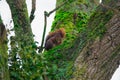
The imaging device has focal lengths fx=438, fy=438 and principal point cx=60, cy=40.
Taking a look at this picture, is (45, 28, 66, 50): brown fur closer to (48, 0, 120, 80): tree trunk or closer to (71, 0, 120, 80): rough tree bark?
(48, 0, 120, 80): tree trunk

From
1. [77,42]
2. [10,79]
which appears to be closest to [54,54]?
[77,42]

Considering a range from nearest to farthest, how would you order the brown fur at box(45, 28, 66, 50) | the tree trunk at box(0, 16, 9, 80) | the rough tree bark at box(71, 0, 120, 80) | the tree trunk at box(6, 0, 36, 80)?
the tree trunk at box(0, 16, 9, 80) < the tree trunk at box(6, 0, 36, 80) < the rough tree bark at box(71, 0, 120, 80) < the brown fur at box(45, 28, 66, 50)

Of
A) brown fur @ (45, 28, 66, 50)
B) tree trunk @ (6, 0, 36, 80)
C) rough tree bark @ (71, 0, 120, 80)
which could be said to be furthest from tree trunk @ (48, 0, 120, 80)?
brown fur @ (45, 28, 66, 50)

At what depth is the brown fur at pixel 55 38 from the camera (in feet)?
15.0

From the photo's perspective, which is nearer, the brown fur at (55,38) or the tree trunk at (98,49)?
the tree trunk at (98,49)

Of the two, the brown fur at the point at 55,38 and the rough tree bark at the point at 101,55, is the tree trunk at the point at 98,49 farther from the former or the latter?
the brown fur at the point at 55,38

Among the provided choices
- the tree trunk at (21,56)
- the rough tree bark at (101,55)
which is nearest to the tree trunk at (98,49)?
the rough tree bark at (101,55)

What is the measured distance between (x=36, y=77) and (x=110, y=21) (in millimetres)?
863

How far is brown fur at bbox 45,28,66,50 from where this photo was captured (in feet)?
15.0

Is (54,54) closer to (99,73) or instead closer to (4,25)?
(99,73)

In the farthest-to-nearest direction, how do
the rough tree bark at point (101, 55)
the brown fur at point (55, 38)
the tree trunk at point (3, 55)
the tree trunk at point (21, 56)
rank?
the brown fur at point (55, 38), the rough tree bark at point (101, 55), the tree trunk at point (21, 56), the tree trunk at point (3, 55)

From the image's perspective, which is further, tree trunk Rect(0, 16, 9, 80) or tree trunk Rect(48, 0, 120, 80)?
tree trunk Rect(48, 0, 120, 80)

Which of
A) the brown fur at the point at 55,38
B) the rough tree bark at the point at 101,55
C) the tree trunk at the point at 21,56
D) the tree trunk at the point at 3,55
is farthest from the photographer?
the brown fur at the point at 55,38

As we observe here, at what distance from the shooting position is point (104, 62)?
145 inches
